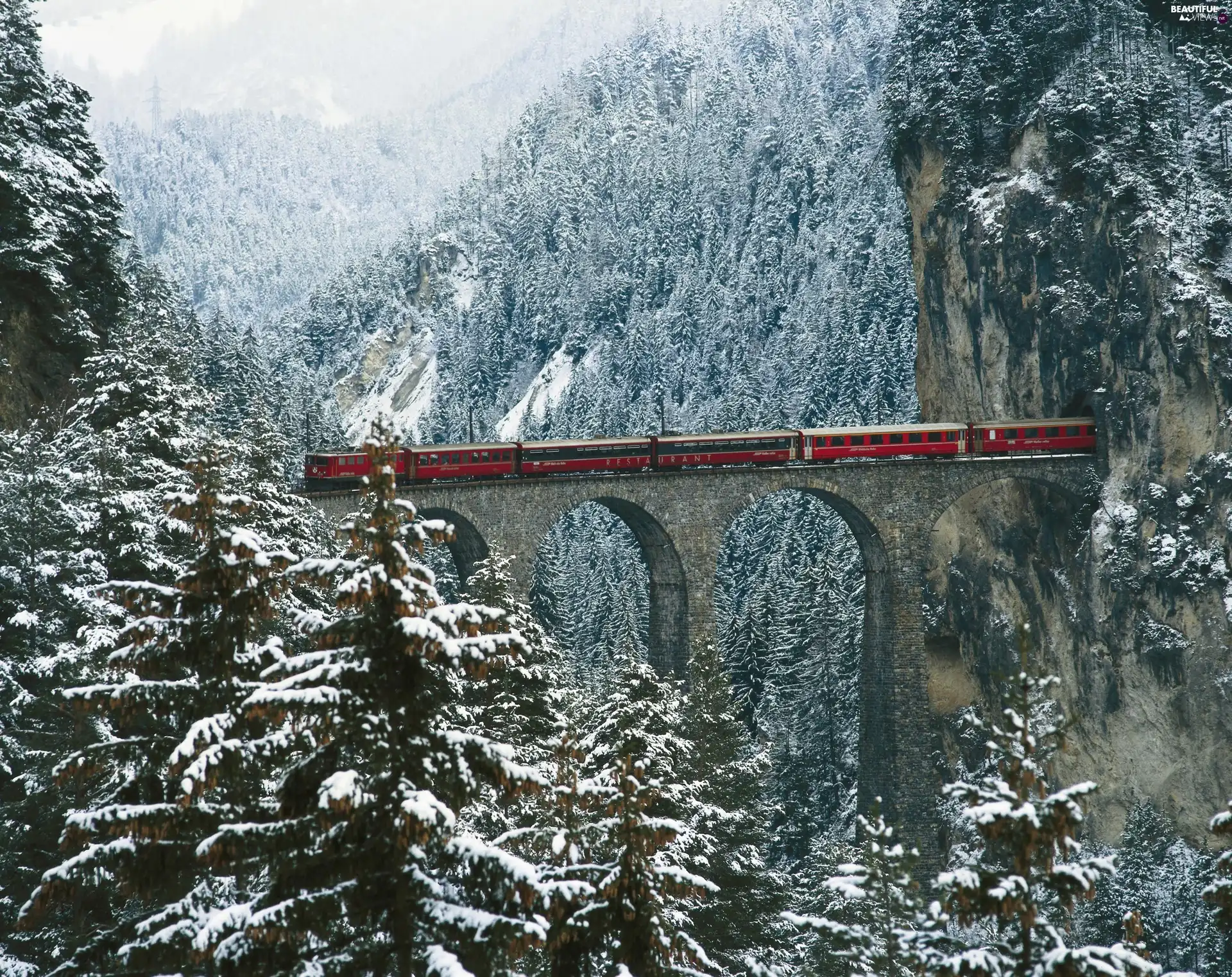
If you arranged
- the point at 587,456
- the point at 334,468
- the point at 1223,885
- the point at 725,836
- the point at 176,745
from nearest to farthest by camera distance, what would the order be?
the point at 176,745 < the point at 1223,885 < the point at 725,836 < the point at 334,468 < the point at 587,456

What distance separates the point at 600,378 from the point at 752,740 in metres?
94.8

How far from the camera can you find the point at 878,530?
185ft

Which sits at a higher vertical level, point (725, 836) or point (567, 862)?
point (567, 862)

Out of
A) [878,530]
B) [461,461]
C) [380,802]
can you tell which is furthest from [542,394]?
[380,802]

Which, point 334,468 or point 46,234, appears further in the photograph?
point 334,468

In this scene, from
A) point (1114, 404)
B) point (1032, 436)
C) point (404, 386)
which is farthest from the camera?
point (404, 386)

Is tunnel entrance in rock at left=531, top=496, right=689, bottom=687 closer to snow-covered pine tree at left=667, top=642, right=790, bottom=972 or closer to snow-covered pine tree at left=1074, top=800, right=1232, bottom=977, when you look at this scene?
snow-covered pine tree at left=667, top=642, right=790, bottom=972

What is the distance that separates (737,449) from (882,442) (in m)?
6.51

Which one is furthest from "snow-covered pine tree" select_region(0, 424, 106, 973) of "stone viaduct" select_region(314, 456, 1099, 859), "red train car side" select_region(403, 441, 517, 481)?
"stone viaduct" select_region(314, 456, 1099, 859)

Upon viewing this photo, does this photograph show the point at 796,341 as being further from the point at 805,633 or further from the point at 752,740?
the point at 752,740

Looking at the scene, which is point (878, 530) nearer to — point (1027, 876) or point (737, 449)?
point (737, 449)

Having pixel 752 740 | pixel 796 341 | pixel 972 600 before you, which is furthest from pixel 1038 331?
pixel 796 341

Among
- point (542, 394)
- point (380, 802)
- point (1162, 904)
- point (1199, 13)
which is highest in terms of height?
point (542, 394)

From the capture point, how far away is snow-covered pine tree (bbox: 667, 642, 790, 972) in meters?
30.6
